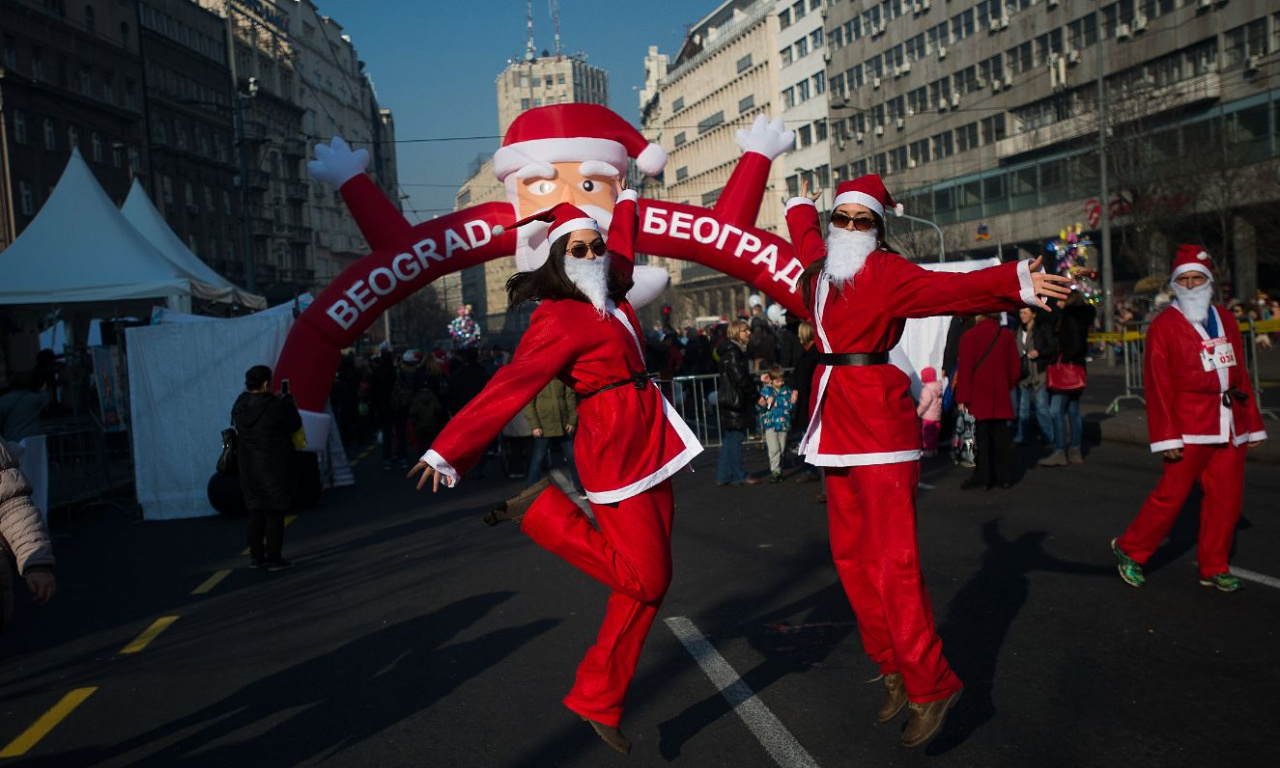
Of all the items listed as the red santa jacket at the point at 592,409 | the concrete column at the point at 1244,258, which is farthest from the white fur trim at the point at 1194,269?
the concrete column at the point at 1244,258

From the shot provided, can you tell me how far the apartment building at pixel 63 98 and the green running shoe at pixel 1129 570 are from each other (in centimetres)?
4102

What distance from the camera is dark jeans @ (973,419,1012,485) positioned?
445 inches

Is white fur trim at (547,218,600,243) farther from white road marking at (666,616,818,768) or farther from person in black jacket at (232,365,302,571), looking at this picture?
person in black jacket at (232,365,302,571)

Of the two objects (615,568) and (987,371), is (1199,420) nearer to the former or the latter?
(615,568)

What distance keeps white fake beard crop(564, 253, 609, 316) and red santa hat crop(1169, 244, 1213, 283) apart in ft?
11.8

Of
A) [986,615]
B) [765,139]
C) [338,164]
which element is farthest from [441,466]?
[765,139]

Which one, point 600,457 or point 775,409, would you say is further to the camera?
point 775,409

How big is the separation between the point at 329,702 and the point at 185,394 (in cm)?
956

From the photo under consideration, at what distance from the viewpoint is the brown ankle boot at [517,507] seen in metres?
4.59

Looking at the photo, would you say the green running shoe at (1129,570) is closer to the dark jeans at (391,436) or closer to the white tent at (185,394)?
the white tent at (185,394)

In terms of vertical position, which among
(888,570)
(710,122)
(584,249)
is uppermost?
(710,122)

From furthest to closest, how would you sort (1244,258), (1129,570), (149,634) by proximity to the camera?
(1244,258) < (149,634) < (1129,570)

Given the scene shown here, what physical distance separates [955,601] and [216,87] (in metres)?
66.8

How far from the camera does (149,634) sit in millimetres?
7605
